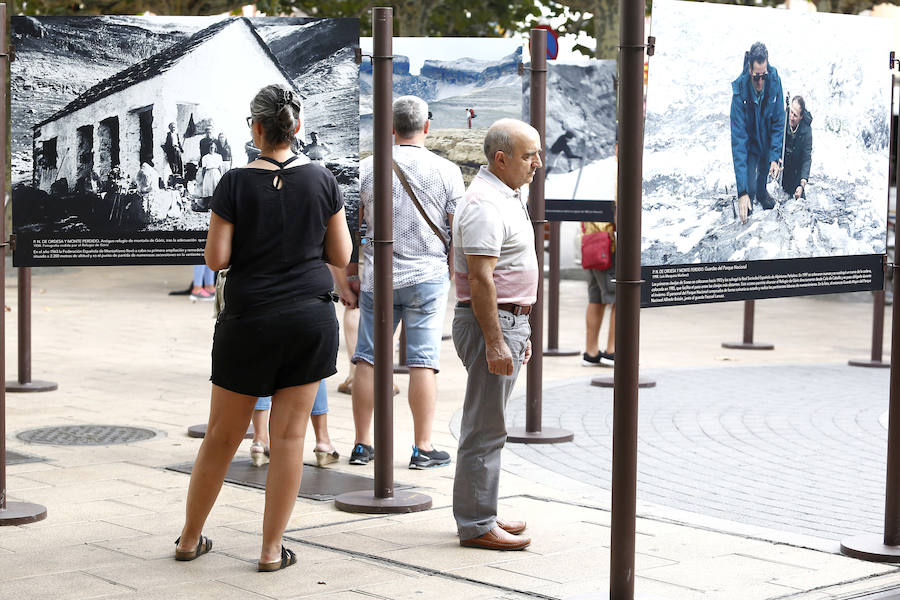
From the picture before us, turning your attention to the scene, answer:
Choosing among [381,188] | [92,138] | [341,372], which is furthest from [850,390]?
[92,138]

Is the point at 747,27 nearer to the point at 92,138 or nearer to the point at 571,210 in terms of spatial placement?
the point at 92,138

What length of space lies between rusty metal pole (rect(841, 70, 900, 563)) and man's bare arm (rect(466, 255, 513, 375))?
1.58 metres

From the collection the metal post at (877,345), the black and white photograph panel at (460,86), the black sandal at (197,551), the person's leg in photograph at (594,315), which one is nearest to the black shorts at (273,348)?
the black sandal at (197,551)

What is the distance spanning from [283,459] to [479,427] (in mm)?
843

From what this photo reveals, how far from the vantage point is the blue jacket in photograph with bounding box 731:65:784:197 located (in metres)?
5.29

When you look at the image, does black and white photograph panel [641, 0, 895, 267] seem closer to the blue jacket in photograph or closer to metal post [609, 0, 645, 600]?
the blue jacket in photograph

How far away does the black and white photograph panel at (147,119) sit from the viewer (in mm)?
6711

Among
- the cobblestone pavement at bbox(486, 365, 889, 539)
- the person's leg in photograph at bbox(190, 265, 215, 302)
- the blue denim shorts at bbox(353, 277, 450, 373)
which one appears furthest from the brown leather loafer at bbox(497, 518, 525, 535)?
the person's leg in photograph at bbox(190, 265, 215, 302)

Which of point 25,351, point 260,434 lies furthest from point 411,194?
point 25,351

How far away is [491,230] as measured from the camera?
17.8ft

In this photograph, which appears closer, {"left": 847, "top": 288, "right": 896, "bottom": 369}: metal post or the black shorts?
the black shorts

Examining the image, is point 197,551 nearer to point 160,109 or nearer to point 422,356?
point 422,356

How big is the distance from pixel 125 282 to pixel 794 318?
9.70 metres

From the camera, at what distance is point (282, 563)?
17.5 ft
